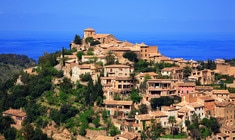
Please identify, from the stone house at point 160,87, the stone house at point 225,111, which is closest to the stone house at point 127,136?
the stone house at point 160,87

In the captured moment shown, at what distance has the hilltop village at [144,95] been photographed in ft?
127

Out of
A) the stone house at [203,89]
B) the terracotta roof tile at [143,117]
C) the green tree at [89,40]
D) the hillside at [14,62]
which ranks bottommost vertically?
the terracotta roof tile at [143,117]

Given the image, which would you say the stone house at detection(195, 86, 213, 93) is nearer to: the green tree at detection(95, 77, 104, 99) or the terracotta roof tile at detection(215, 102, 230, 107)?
the terracotta roof tile at detection(215, 102, 230, 107)

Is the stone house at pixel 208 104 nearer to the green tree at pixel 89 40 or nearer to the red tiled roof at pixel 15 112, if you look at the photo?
the red tiled roof at pixel 15 112

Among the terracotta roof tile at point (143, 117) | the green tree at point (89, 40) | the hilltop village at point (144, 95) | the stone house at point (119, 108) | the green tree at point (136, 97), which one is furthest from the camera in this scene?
the green tree at point (89, 40)

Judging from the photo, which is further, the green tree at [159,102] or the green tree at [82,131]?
the green tree at [159,102]

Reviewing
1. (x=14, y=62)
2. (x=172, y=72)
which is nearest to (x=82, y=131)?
(x=172, y=72)

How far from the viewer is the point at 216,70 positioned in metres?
51.1

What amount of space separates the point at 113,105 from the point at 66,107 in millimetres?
3984

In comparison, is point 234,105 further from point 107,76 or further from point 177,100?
point 107,76

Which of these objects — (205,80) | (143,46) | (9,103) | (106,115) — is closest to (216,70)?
(205,80)

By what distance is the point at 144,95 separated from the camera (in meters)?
42.3

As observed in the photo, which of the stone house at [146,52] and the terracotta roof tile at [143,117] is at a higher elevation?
the stone house at [146,52]

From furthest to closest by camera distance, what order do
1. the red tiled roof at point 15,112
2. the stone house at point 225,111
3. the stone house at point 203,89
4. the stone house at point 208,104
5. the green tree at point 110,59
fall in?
1. the green tree at point 110,59
2. the stone house at point 203,89
3. the red tiled roof at point 15,112
4. the stone house at point 225,111
5. the stone house at point 208,104
